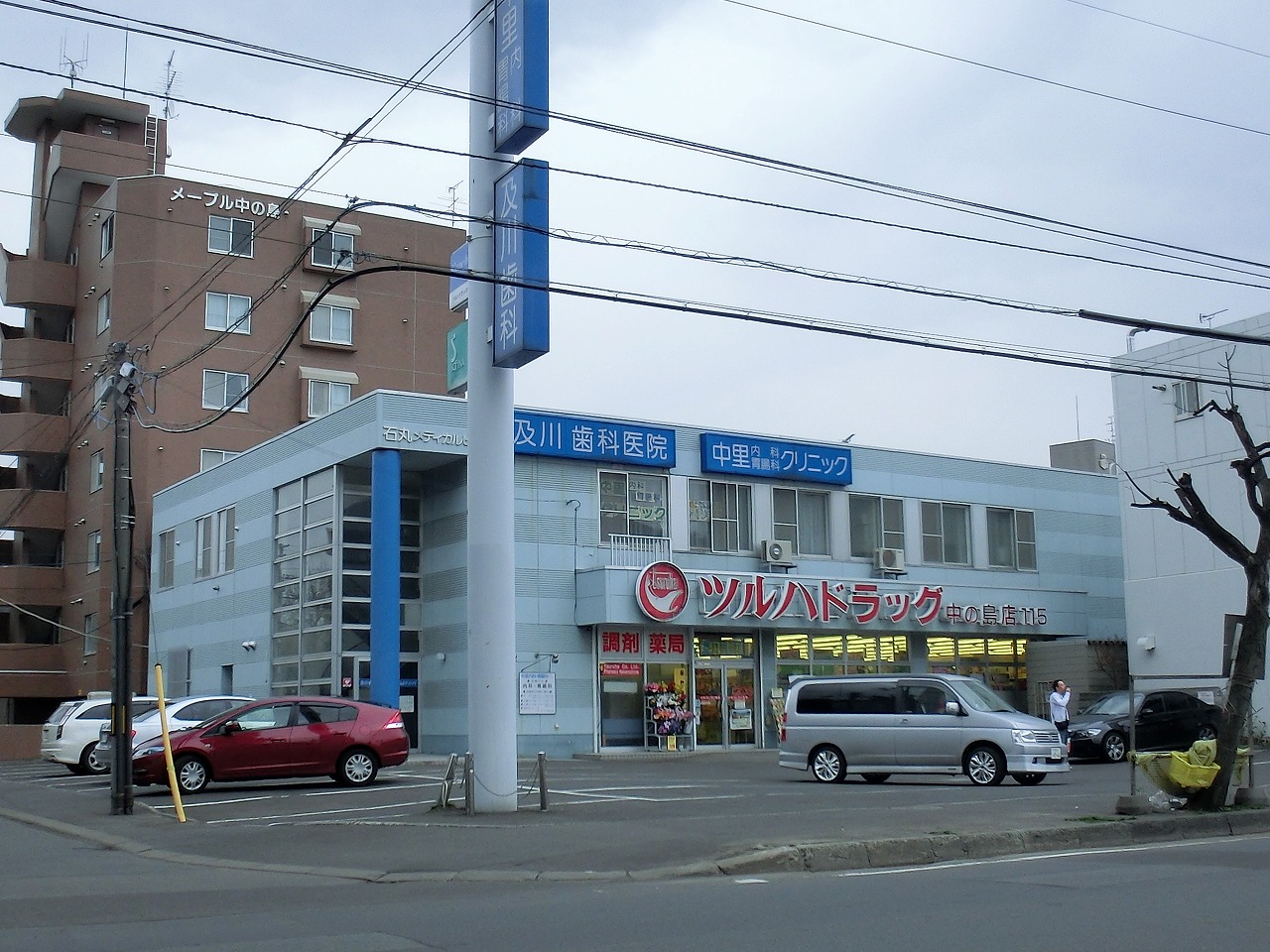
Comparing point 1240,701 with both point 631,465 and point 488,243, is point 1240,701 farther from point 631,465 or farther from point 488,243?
point 631,465

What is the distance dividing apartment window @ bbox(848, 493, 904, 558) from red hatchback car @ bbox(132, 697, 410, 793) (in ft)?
65.2

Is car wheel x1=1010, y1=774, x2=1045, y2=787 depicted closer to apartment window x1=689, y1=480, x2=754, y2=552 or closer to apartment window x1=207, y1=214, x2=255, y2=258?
apartment window x1=689, y1=480, x2=754, y2=552

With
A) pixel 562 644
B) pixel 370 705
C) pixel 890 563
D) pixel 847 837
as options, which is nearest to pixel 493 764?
pixel 847 837

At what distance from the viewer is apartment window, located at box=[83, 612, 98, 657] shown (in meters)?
47.7

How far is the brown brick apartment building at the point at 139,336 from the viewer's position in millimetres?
46812

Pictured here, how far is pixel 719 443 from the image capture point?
121 feet

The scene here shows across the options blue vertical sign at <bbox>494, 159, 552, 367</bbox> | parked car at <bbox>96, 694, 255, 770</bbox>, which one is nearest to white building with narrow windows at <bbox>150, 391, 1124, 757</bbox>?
parked car at <bbox>96, 694, 255, 770</bbox>

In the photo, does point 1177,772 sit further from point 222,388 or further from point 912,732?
point 222,388

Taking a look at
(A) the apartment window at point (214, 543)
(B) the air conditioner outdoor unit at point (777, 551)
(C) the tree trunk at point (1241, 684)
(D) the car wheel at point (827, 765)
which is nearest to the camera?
(C) the tree trunk at point (1241, 684)

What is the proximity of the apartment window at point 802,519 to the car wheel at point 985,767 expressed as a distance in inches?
646

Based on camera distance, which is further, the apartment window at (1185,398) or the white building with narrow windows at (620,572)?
the apartment window at (1185,398)

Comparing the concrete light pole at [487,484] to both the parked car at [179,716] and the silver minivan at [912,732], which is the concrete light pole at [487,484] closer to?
the silver minivan at [912,732]

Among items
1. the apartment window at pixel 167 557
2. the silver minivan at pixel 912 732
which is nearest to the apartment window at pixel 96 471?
the apartment window at pixel 167 557

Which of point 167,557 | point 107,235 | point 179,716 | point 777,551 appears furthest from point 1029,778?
point 107,235
